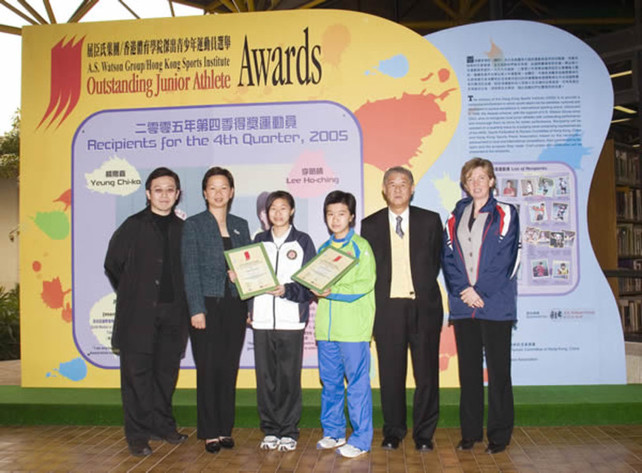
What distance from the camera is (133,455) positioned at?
11.3 ft

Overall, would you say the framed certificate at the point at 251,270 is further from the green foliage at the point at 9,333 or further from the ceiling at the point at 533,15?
the green foliage at the point at 9,333

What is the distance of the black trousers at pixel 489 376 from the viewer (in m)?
3.38

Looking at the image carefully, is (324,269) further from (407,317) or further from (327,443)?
(327,443)

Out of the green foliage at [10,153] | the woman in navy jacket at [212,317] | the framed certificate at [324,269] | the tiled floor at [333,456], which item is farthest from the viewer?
the green foliage at [10,153]

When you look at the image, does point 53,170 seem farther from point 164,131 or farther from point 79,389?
point 79,389

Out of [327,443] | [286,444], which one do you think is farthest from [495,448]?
[286,444]

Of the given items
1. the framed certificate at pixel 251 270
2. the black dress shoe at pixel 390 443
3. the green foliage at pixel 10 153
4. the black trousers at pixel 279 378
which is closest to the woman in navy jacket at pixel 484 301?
the black dress shoe at pixel 390 443

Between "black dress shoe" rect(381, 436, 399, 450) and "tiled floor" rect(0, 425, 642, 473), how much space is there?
0.03 meters

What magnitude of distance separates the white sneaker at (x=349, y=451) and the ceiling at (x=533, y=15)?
3.76 meters

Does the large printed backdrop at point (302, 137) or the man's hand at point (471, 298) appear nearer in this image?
the man's hand at point (471, 298)

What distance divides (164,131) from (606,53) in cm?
392

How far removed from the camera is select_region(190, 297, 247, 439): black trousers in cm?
341

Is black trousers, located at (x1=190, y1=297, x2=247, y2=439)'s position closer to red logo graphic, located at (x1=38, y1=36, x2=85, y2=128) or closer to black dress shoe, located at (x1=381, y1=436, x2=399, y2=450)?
black dress shoe, located at (x1=381, y1=436, x2=399, y2=450)

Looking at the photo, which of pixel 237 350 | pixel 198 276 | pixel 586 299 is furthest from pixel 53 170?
pixel 586 299
